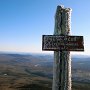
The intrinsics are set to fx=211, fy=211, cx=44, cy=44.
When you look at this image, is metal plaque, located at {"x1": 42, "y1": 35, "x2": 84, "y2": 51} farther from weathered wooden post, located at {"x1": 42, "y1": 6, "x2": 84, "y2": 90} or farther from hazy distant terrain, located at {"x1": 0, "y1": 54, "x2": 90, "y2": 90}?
hazy distant terrain, located at {"x1": 0, "y1": 54, "x2": 90, "y2": 90}

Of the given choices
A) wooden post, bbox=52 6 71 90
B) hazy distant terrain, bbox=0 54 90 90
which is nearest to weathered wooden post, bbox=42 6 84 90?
wooden post, bbox=52 6 71 90

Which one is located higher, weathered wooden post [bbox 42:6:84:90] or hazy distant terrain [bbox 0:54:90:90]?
weathered wooden post [bbox 42:6:84:90]

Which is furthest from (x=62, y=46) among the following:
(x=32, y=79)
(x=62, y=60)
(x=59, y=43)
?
(x=32, y=79)

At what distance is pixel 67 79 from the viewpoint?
11.5ft

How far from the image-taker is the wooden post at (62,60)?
138 inches

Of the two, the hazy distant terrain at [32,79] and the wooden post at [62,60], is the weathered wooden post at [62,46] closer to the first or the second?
the wooden post at [62,60]

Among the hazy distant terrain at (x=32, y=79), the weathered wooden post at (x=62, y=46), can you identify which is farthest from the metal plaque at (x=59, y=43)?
the hazy distant terrain at (x=32, y=79)

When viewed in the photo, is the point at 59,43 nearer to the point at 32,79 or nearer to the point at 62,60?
the point at 62,60

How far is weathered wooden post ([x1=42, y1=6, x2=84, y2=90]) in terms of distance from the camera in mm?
3500

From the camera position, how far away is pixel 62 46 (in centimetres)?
359

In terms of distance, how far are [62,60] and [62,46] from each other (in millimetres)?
244

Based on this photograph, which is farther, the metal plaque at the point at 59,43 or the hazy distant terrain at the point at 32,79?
the hazy distant terrain at the point at 32,79

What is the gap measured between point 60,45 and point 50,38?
207 mm

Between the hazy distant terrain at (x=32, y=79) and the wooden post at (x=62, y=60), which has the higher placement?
the wooden post at (x=62, y=60)
